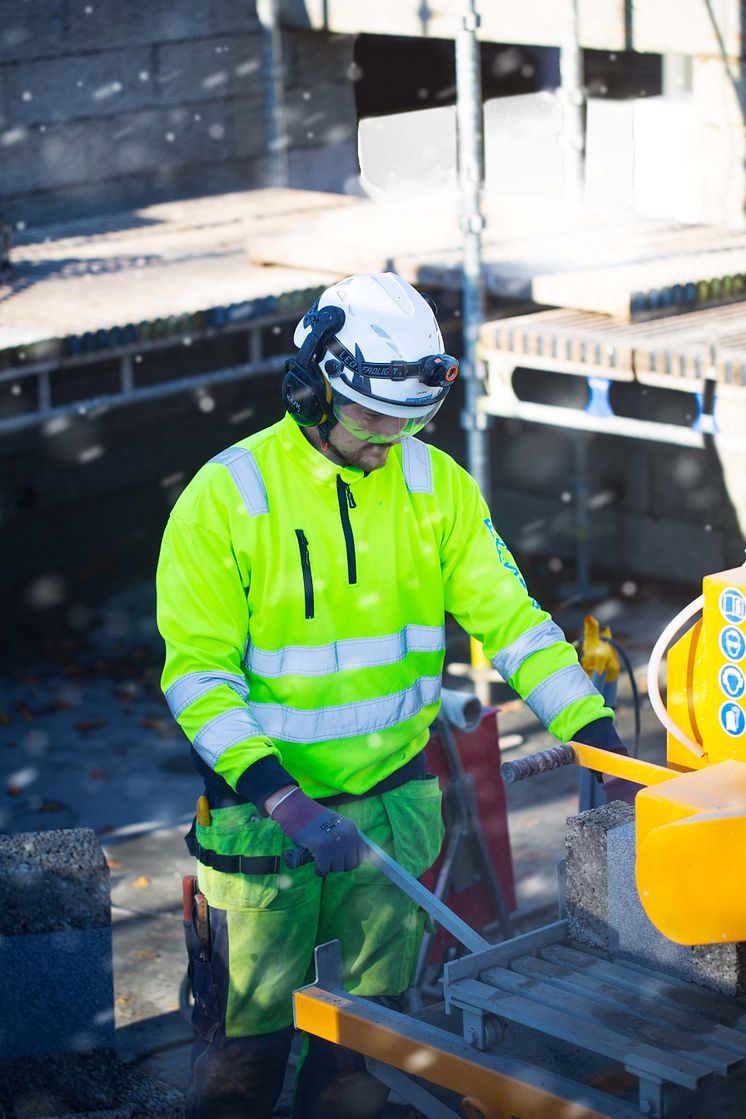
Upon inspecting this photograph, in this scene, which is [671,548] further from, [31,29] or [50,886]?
[50,886]

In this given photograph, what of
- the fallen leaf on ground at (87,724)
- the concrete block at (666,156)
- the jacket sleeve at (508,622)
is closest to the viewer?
the jacket sleeve at (508,622)

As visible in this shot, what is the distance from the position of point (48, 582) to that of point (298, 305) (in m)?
3.38

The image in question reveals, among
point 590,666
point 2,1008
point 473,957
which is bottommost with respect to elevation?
point 2,1008

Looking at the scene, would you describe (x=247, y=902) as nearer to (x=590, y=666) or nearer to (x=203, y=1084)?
(x=203, y=1084)

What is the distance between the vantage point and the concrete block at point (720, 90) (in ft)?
40.5

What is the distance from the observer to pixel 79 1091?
589 cm

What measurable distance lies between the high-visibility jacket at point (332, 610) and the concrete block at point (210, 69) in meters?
10.4

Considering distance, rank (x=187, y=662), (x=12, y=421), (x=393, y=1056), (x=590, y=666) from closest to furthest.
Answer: (x=393, y=1056), (x=187, y=662), (x=590, y=666), (x=12, y=421)

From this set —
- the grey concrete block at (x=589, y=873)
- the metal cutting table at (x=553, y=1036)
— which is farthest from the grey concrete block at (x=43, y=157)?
the metal cutting table at (x=553, y=1036)

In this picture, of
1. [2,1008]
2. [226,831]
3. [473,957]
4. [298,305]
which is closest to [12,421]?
[298,305]

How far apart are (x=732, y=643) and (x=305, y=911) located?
1524 mm

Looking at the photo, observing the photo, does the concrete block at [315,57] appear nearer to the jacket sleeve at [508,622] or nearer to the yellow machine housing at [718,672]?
the jacket sleeve at [508,622]

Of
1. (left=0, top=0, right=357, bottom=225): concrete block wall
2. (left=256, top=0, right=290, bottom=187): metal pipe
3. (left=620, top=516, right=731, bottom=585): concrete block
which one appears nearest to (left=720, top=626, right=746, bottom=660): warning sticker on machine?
(left=620, top=516, right=731, bottom=585): concrete block

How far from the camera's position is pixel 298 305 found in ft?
37.6
